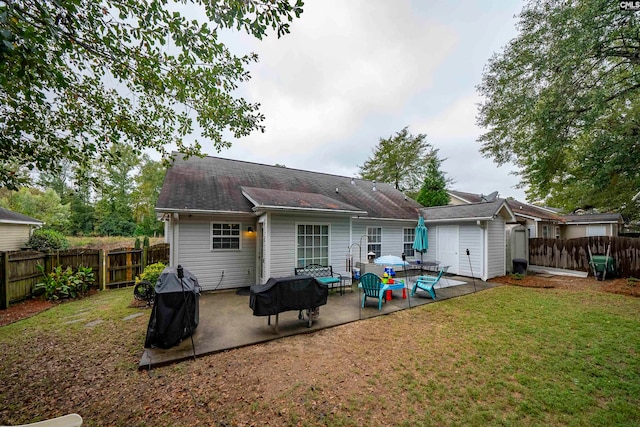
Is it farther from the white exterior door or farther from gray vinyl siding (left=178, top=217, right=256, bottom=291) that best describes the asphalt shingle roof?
gray vinyl siding (left=178, top=217, right=256, bottom=291)

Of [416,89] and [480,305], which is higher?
[416,89]

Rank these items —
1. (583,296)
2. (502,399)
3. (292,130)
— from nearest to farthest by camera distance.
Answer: (502,399) < (583,296) < (292,130)

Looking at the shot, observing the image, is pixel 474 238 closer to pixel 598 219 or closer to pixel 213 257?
pixel 213 257

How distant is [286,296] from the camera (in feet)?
16.5

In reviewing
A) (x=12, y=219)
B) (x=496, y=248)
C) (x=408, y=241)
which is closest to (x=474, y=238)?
(x=496, y=248)

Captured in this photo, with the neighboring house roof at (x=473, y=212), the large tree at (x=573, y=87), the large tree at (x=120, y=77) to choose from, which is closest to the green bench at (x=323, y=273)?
the large tree at (x=120, y=77)

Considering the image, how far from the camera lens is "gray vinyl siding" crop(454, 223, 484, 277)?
1073 centimetres

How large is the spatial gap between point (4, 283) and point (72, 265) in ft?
5.53

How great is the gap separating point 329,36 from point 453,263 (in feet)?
37.9

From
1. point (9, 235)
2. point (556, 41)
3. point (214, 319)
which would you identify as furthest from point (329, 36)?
point (9, 235)

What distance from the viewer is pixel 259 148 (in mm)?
19125

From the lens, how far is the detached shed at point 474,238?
10539mm

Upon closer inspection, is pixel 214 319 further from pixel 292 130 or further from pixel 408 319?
pixel 292 130

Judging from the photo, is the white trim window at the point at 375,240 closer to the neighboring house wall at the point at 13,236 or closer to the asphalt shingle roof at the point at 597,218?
the asphalt shingle roof at the point at 597,218
